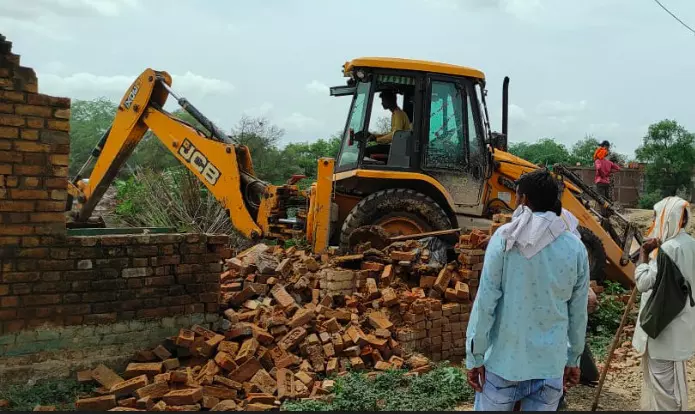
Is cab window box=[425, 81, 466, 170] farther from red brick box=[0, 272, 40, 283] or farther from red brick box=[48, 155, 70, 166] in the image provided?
red brick box=[0, 272, 40, 283]

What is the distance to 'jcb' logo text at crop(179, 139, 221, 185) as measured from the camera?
8.43 meters

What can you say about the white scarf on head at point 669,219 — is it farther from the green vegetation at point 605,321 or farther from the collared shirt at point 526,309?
the green vegetation at point 605,321

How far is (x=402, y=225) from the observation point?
786 centimetres

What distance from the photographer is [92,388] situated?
15.3ft

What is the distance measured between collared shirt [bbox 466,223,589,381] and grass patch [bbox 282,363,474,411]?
181cm

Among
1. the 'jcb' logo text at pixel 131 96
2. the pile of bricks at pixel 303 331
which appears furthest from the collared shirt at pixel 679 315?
the 'jcb' logo text at pixel 131 96

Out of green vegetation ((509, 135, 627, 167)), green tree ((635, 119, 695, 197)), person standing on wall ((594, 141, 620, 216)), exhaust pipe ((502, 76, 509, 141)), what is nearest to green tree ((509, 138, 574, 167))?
green vegetation ((509, 135, 627, 167))

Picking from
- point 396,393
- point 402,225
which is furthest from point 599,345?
point 396,393

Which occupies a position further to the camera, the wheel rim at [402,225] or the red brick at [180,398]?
the wheel rim at [402,225]

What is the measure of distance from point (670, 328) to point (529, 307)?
1964 mm

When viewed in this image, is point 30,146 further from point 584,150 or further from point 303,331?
point 584,150

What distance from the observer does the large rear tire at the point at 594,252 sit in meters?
8.52

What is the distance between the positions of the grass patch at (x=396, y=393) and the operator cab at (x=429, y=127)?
3.34 m

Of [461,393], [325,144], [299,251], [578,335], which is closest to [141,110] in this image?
[299,251]
